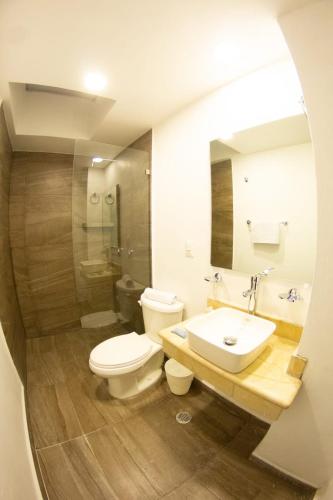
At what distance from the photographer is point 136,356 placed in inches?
64.0

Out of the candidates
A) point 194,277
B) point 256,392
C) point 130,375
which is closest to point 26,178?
point 194,277

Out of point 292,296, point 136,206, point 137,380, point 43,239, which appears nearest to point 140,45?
point 136,206

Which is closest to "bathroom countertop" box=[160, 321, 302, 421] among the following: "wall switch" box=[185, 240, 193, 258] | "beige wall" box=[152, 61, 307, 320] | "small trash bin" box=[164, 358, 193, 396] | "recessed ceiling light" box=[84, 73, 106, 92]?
"beige wall" box=[152, 61, 307, 320]

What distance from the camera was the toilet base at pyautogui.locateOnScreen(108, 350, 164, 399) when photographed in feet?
5.51

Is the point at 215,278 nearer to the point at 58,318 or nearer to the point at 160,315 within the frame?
the point at 160,315

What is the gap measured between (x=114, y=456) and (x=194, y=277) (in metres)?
1.30

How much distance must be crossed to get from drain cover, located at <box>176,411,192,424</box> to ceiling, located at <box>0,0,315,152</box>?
2.42 m

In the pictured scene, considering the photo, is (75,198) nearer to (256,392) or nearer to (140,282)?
(140,282)

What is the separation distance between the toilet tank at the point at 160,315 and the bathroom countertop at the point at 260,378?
574 millimetres

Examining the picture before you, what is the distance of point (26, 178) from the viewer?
8.08 ft

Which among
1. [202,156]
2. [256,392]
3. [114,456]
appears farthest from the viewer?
[202,156]

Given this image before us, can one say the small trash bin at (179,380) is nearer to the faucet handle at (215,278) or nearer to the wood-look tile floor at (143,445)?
the wood-look tile floor at (143,445)

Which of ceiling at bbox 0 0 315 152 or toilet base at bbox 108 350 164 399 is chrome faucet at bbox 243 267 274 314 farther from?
ceiling at bbox 0 0 315 152

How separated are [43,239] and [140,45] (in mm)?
2281
